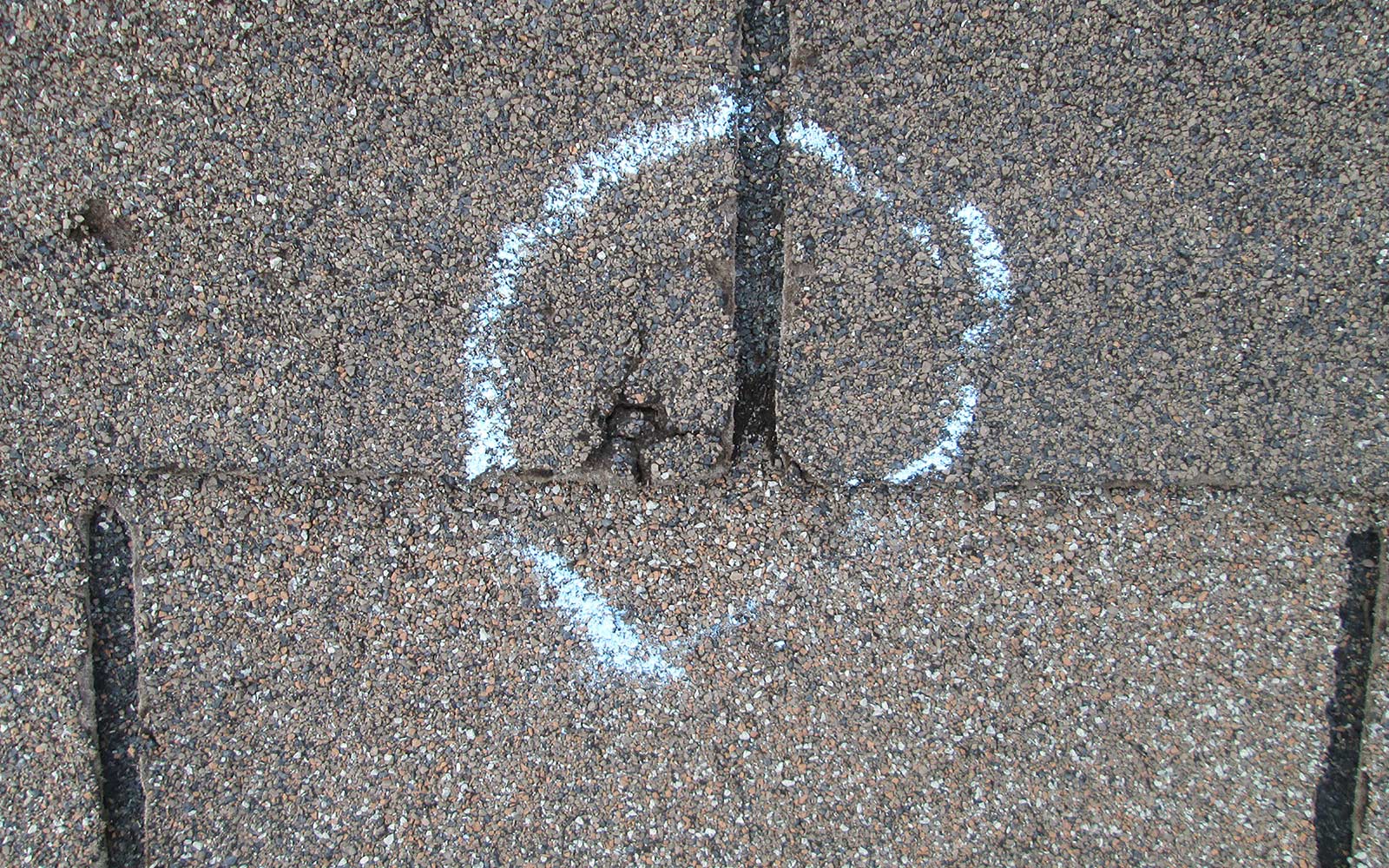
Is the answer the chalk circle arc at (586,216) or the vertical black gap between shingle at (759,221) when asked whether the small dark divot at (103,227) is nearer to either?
the chalk circle arc at (586,216)

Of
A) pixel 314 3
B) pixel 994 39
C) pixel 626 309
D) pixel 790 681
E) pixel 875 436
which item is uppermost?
pixel 314 3

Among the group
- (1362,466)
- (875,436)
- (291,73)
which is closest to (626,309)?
(875,436)

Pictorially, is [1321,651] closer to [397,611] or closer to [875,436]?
[875,436]

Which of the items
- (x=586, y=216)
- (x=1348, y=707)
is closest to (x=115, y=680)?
(x=586, y=216)

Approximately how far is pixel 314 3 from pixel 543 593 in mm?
1277

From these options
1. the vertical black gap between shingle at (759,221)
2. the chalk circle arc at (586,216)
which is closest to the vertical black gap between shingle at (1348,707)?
the chalk circle arc at (586,216)

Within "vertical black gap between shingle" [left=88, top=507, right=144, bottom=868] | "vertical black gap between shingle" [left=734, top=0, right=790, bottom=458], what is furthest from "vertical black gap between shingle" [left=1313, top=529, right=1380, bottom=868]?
"vertical black gap between shingle" [left=88, top=507, right=144, bottom=868]

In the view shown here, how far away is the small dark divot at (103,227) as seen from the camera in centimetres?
150

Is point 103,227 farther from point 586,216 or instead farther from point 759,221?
point 759,221

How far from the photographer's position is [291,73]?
146 cm

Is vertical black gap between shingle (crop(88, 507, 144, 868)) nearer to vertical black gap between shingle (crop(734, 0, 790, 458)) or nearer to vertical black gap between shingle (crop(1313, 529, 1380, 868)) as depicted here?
vertical black gap between shingle (crop(734, 0, 790, 458))

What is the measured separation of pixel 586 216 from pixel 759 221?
352 millimetres

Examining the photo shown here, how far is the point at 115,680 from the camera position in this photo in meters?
1.65

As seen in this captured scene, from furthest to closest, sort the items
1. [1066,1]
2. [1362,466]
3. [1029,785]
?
[1029,785], [1362,466], [1066,1]
